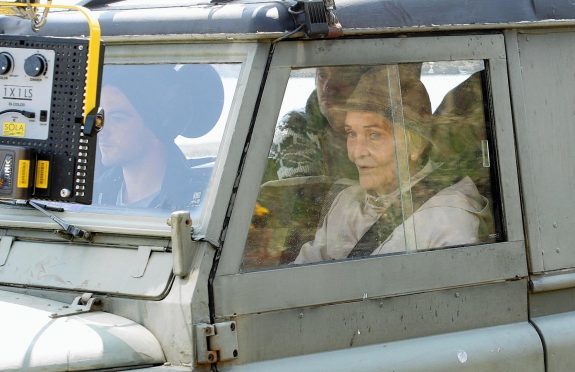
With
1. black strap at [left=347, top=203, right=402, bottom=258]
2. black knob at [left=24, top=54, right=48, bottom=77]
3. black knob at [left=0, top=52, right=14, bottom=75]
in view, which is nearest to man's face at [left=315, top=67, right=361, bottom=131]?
black strap at [left=347, top=203, right=402, bottom=258]

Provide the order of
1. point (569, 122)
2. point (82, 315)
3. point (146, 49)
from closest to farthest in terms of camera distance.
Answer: point (82, 315) → point (146, 49) → point (569, 122)

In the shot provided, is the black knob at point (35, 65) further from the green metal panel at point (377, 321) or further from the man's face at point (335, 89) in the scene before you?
the green metal panel at point (377, 321)

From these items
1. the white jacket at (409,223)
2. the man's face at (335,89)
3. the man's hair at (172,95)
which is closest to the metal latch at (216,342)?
the white jacket at (409,223)

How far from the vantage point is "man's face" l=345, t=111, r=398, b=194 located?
12.8 feet

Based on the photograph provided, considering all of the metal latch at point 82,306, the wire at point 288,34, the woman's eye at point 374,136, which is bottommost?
the metal latch at point 82,306

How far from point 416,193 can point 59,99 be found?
4.02 feet

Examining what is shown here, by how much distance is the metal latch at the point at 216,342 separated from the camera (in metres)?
3.47

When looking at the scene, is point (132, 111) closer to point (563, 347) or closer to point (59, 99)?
point (59, 99)

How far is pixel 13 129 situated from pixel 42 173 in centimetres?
17

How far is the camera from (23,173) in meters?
3.65

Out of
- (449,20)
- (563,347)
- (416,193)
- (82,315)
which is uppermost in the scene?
(449,20)

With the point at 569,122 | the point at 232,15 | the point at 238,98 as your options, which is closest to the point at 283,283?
the point at 238,98

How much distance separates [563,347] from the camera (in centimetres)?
400

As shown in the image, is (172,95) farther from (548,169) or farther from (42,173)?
(548,169)
